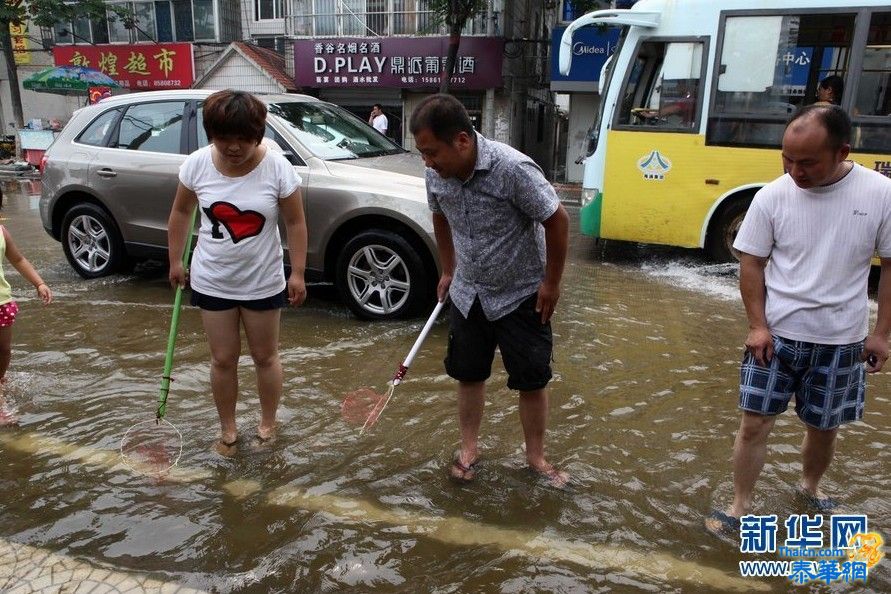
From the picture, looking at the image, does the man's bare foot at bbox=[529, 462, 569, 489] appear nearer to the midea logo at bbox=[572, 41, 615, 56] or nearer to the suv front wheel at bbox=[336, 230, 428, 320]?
the suv front wheel at bbox=[336, 230, 428, 320]

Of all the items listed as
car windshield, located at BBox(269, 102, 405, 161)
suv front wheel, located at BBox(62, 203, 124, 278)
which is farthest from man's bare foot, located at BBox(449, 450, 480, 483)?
suv front wheel, located at BBox(62, 203, 124, 278)

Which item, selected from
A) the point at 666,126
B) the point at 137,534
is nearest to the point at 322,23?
the point at 666,126

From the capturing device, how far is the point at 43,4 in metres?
18.7

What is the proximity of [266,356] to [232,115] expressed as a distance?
3.69ft

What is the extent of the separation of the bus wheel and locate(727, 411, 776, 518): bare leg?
4.65 m

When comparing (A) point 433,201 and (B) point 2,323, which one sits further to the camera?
(B) point 2,323

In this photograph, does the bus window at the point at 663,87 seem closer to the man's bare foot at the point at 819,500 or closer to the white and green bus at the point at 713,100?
the white and green bus at the point at 713,100

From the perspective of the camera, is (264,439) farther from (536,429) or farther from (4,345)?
(4,345)

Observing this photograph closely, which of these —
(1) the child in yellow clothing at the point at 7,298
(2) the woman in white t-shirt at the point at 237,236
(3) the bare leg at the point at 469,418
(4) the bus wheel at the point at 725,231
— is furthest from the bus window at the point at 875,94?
(1) the child in yellow clothing at the point at 7,298

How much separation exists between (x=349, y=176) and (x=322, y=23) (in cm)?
1565

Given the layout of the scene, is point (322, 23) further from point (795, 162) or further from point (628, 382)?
point (795, 162)

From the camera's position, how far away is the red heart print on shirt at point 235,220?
2990 millimetres

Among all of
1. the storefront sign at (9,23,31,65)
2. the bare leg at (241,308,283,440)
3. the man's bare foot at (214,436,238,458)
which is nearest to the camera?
the bare leg at (241,308,283,440)

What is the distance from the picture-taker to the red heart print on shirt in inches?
118
